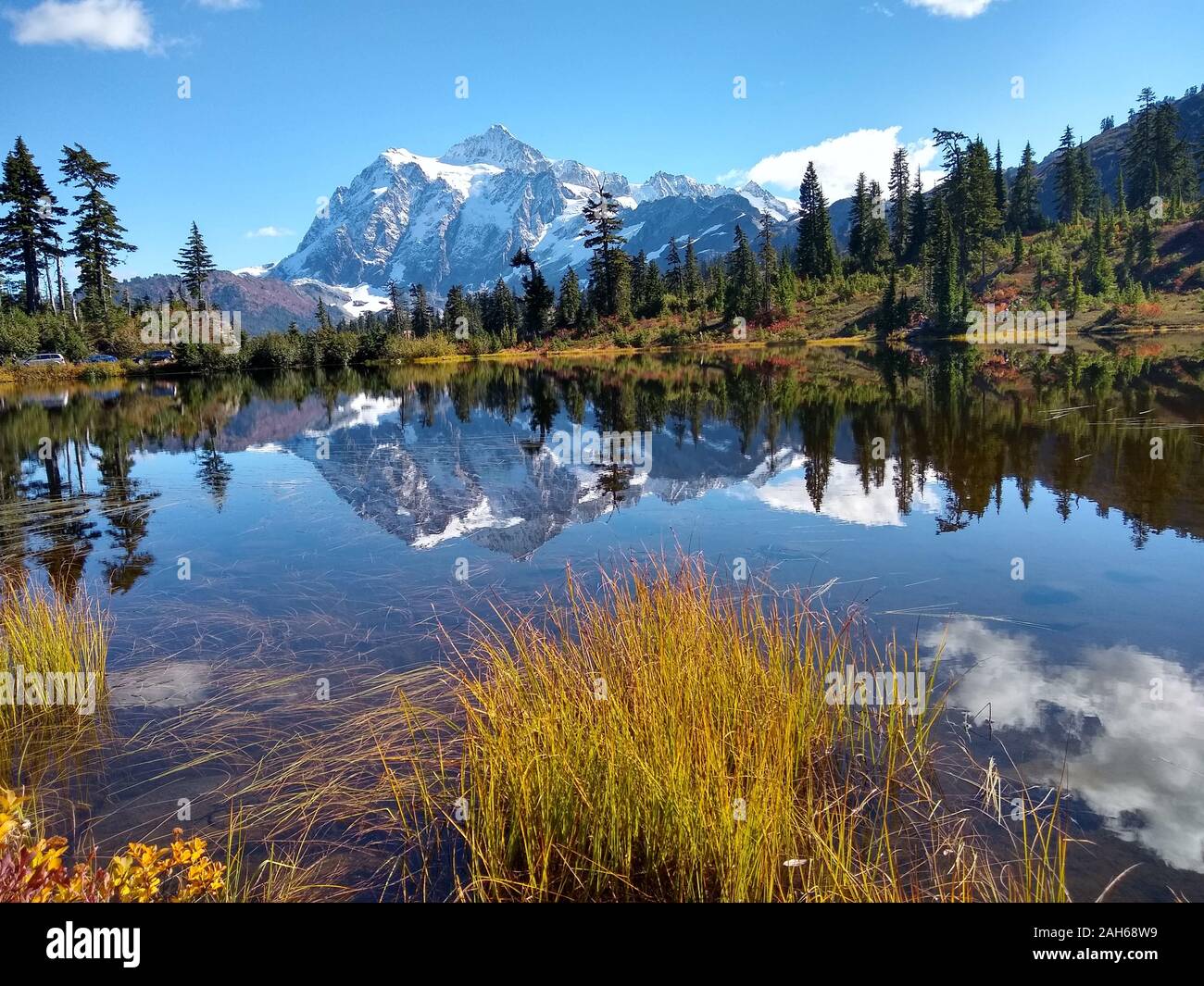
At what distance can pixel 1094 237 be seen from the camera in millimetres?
56906

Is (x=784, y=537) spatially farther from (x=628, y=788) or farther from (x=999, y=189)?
(x=999, y=189)

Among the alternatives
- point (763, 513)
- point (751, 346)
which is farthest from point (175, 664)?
point (751, 346)

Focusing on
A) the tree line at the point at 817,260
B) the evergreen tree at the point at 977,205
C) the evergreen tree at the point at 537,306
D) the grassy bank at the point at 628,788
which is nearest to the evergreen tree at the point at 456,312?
the tree line at the point at 817,260

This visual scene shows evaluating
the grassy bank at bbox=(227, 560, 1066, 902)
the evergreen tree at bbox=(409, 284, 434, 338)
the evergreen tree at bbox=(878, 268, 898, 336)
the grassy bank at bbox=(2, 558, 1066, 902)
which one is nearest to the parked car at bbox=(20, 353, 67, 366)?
the evergreen tree at bbox=(409, 284, 434, 338)

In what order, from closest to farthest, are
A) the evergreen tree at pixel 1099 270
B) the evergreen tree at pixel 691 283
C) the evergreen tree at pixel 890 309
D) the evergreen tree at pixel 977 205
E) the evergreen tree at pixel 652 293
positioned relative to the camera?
the evergreen tree at pixel 1099 270
the evergreen tree at pixel 890 309
the evergreen tree at pixel 977 205
the evergreen tree at pixel 652 293
the evergreen tree at pixel 691 283

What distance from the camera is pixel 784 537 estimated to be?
9766 mm

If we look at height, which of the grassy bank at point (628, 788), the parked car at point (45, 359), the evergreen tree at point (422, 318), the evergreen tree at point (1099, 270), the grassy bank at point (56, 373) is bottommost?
the grassy bank at point (628, 788)

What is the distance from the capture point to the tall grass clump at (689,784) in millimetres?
3432

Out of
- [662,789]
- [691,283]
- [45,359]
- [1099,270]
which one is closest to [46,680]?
[662,789]

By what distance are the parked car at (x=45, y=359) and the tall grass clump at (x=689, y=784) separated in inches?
2256

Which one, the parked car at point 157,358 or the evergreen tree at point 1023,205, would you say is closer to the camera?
the parked car at point 157,358

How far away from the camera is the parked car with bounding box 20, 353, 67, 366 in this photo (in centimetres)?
4884

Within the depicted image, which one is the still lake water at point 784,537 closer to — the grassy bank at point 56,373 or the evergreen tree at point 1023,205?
the grassy bank at point 56,373
